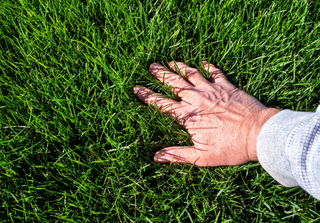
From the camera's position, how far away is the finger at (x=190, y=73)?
1.69 meters

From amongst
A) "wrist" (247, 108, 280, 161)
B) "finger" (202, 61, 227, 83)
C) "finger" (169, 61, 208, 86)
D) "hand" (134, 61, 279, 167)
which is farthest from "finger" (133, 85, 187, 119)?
"wrist" (247, 108, 280, 161)

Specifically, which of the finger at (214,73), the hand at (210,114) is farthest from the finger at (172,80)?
the finger at (214,73)

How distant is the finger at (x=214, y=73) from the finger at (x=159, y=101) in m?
0.30

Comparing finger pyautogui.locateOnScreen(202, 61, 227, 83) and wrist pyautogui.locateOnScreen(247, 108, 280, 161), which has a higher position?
finger pyautogui.locateOnScreen(202, 61, 227, 83)

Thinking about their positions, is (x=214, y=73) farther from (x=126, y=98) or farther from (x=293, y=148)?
(x=293, y=148)

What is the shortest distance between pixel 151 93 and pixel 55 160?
733mm

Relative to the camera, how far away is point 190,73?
1.71 m

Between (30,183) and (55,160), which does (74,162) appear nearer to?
(55,160)

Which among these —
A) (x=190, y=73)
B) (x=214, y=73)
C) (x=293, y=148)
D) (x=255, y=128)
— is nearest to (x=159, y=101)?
(x=190, y=73)

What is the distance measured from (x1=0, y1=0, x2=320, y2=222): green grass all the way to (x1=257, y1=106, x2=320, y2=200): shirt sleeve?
25cm

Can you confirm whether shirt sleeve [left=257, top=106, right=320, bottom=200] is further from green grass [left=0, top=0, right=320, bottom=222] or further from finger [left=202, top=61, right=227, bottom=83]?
finger [left=202, top=61, right=227, bottom=83]

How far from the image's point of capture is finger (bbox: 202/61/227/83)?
1.69m

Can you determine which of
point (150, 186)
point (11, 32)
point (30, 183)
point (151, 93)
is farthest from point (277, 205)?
point (11, 32)

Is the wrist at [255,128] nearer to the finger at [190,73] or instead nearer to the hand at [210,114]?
the hand at [210,114]
